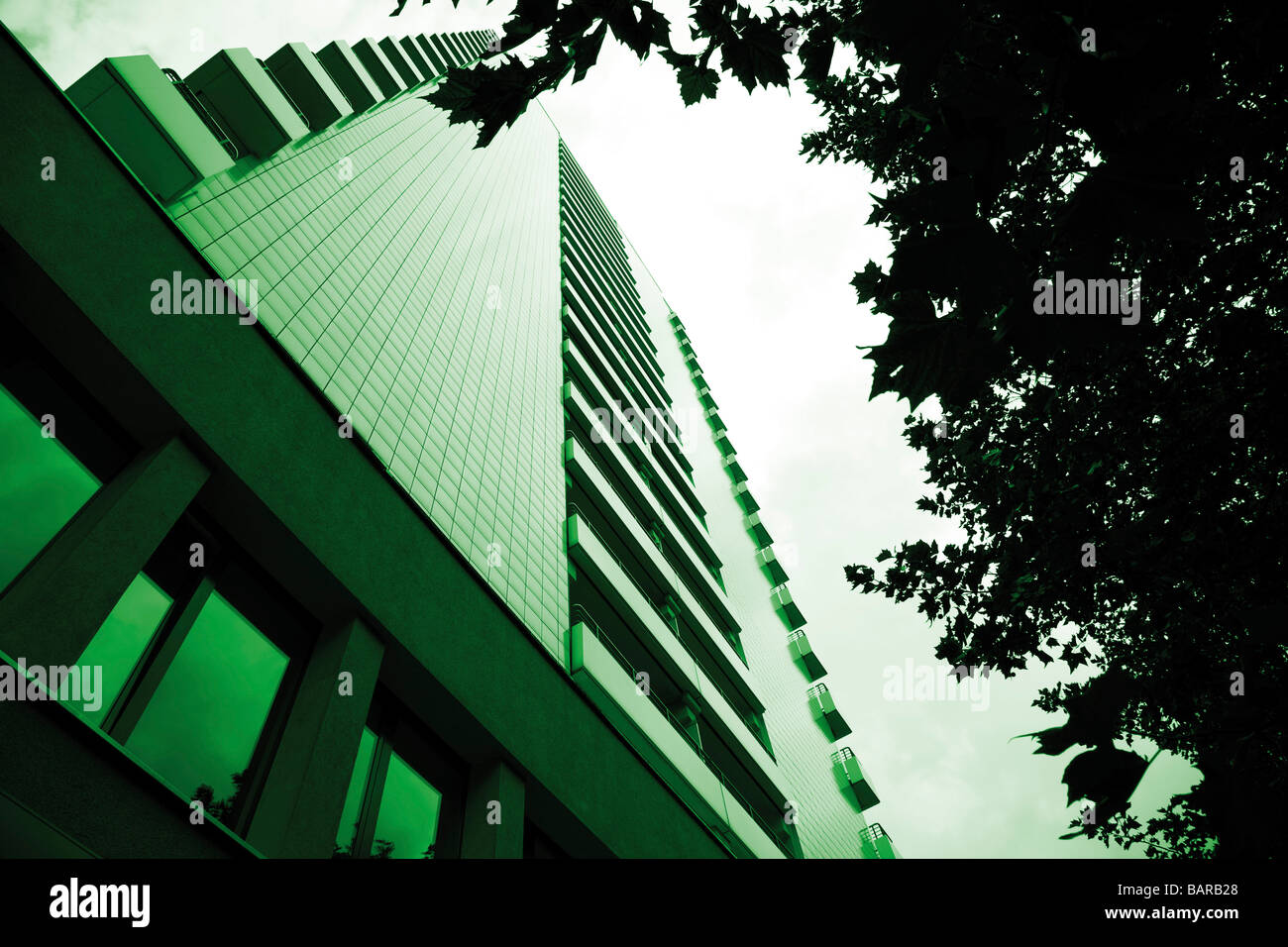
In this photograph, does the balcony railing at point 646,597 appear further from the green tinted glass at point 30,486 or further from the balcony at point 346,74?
the balcony at point 346,74

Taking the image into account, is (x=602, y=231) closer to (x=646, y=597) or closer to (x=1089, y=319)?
(x=646, y=597)

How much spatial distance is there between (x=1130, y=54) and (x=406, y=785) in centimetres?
602

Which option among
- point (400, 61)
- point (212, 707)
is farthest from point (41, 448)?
point (400, 61)

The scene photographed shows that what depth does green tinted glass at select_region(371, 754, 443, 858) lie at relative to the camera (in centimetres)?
525

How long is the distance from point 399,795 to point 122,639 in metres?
2.36

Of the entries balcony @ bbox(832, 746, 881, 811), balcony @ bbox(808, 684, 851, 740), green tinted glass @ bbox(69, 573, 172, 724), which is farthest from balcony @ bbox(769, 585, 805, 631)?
green tinted glass @ bbox(69, 573, 172, 724)

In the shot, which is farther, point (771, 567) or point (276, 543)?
point (771, 567)

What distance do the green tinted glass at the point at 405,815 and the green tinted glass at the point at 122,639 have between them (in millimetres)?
2052

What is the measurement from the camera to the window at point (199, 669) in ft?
13.1

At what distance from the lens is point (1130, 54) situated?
1.71 metres

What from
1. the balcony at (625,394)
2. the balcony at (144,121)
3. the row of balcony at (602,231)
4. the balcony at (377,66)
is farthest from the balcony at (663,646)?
the balcony at (377,66)

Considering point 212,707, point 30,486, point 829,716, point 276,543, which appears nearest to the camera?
point 30,486

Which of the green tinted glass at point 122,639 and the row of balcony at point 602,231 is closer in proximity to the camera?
the green tinted glass at point 122,639

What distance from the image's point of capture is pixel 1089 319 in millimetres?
1808
